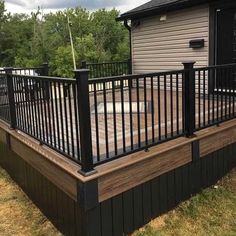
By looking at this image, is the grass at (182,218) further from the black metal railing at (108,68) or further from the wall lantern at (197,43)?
the black metal railing at (108,68)

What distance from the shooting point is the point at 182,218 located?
11.6ft

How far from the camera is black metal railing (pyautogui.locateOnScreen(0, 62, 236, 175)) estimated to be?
107 inches

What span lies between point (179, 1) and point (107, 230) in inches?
207

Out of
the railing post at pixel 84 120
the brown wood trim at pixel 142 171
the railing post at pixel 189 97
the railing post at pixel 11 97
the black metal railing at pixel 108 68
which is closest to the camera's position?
the railing post at pixel 84 120

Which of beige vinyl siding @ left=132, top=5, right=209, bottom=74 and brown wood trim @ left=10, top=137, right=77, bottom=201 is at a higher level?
beige vinyl siding @ left=132, top=5, right=209, bottom=74

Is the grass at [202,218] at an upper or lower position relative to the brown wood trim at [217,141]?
lower

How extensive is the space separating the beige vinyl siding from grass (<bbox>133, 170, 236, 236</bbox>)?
3.44 metres

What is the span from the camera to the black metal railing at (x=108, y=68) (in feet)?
26.7

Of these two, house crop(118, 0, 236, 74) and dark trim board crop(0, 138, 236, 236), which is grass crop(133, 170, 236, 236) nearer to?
dark trim board crop(0, 138, 236, 236)

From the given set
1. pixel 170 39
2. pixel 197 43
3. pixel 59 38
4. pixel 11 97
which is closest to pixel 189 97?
pixel 11 97

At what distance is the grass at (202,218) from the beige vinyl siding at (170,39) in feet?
11.3

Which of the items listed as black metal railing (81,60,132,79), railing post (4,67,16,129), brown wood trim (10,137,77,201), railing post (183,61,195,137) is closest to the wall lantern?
black metal railing (81,60,132,79)

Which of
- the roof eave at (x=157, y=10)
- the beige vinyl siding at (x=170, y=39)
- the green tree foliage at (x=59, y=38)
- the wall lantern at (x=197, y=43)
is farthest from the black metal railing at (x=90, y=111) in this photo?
the green tree foliage at (x=59, y=38)

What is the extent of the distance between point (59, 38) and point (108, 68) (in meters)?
19.9
